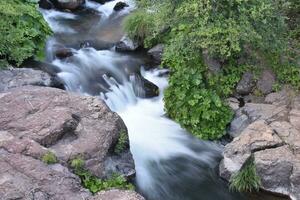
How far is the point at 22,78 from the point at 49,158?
8.78ft

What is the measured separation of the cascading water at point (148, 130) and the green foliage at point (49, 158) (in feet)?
5.17

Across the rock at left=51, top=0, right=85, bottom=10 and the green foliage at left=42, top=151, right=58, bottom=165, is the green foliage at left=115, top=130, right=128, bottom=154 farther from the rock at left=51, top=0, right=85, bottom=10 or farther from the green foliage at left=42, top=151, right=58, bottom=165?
the rock at left=51, top=0, right=85, bottom=10

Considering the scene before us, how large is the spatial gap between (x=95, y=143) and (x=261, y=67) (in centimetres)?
365

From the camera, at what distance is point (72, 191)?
5766 mm

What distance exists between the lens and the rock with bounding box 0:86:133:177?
655 cm

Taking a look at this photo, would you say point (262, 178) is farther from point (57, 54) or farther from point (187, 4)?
point (57, 54)

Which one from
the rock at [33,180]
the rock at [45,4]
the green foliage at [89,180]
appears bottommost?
the green foliage at [89,180]

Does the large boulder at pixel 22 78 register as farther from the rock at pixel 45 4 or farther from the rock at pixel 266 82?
the rock at pixel 45 4

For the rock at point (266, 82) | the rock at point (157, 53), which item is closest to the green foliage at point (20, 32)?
the rock at point (157, 53)

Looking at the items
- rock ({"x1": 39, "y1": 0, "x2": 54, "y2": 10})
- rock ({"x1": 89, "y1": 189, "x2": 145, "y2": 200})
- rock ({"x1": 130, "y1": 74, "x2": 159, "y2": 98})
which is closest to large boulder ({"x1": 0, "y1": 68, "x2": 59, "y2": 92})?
rock ({"x1": 130, "y1": 74, "x2": 159, "y2": 98})

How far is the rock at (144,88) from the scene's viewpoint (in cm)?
938

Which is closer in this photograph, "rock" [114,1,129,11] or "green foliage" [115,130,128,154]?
"green foliage" [115,130,128,154]

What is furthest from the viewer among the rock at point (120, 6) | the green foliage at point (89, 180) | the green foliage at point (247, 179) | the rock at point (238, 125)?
the rock at point (120, 6)

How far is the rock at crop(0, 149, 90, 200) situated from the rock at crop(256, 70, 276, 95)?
160 inches
